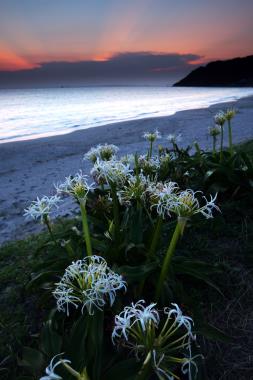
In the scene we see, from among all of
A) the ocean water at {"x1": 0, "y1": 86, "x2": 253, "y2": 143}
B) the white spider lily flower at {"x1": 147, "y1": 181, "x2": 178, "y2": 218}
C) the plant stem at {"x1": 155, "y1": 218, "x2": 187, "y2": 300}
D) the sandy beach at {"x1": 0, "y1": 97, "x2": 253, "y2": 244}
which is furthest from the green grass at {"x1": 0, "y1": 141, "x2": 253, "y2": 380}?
the ocean water at {"x1": 0, "y1": 86, "x2": 253, "y2": 143}

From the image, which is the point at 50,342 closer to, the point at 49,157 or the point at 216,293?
the point at 216,293

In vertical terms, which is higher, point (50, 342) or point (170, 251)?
point (170, 251)

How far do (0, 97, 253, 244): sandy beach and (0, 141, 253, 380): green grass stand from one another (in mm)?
1746

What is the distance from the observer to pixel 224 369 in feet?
6.06

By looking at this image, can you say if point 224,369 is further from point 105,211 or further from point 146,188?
point 105,211

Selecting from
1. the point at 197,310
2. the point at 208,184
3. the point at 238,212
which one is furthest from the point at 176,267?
the point at 208,184

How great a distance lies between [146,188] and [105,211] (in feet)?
3.53

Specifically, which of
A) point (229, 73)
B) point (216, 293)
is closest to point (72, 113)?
point (216, 293)

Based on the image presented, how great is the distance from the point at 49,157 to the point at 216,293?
10.1 m

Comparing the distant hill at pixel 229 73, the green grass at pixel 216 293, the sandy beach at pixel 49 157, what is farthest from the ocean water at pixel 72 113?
the distant hill at pixel 229 73

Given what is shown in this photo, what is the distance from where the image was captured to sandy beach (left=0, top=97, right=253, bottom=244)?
6.11m

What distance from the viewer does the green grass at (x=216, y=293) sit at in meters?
1.93

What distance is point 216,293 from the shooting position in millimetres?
2410

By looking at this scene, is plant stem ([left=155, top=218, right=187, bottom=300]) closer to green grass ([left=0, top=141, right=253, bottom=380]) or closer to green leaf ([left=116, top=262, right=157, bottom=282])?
green leaf ([left=116, top=262, right=157, bottom=282])
